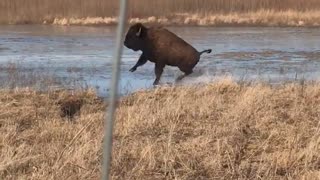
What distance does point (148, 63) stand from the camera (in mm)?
18734

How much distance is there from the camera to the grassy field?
39062 mm

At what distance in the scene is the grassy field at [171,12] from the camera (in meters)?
39.1

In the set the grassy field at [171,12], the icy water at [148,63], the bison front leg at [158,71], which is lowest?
the grassy field at [171,12]

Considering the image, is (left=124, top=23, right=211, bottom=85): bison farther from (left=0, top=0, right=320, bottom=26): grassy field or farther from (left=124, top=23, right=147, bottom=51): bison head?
(left=0, top=0, right=320, bottom=26): grassy field

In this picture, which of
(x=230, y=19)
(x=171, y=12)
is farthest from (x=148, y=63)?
(x=171, y=12)

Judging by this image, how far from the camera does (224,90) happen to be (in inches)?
465

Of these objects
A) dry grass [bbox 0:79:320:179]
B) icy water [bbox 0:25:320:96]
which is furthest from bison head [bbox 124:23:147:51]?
dry grass [bbox 0:79:320:179]

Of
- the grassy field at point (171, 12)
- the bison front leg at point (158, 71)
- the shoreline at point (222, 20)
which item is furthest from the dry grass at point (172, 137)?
the grassy field at point (171, 12)

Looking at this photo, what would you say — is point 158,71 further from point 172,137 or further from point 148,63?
point 172,137

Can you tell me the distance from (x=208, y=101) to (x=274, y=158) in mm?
3049

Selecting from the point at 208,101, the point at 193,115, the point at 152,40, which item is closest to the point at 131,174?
the point at 193,115

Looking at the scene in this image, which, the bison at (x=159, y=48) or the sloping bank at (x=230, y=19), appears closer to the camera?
the bison at (x=159, y=48)

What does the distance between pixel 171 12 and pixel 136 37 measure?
1062 inches

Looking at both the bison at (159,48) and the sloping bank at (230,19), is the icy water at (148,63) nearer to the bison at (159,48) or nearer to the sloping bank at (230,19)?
the bison at (159,48)
